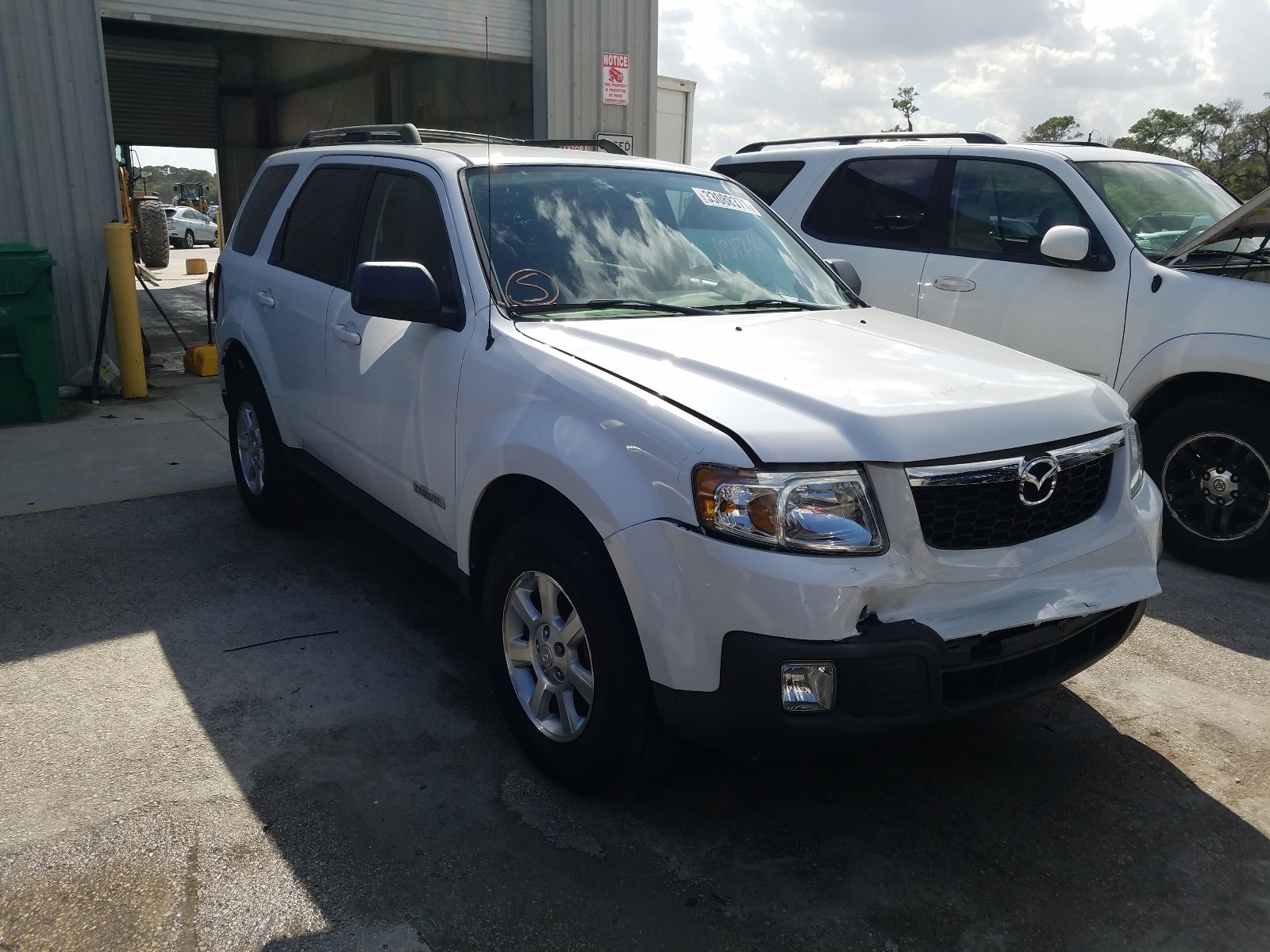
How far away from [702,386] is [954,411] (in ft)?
2.09

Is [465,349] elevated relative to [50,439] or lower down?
elevated

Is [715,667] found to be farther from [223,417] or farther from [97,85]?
Result: [97,85]

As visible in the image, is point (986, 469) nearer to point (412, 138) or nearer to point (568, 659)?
point (568, 659)

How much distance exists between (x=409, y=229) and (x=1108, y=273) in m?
3.38

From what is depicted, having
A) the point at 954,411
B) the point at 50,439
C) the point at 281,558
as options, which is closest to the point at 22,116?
the point at 50,439

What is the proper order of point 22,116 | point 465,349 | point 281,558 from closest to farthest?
point 465,349
point 281,558
point 22,116

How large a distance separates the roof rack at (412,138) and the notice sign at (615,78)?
19.8 ft

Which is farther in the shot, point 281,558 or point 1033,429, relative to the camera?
point 281,558

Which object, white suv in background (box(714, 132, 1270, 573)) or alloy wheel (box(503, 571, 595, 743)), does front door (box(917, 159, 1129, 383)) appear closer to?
white suv in background (box(714, 132, 1270, 573))

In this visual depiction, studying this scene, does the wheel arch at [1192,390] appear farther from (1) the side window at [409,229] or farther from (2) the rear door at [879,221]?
(1) the side window at [409,229]

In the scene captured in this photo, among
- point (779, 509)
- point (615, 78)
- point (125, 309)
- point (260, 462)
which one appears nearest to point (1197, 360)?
point (779, 509)

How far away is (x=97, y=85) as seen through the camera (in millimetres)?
8062

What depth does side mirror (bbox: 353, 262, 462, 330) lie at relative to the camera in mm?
3271

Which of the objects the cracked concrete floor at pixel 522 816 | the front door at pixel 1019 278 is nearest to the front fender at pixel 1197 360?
the front door at pixel 1019 278
